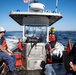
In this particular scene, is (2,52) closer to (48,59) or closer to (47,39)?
(48,59)

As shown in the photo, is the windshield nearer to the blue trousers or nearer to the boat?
the boat

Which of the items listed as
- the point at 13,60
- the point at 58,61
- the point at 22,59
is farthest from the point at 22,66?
the point at 13,60

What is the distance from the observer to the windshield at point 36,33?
7.81 metres

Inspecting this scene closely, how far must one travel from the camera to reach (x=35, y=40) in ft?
24.8

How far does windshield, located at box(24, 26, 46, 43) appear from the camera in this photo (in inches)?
308

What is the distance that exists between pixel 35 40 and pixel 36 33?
0.45 meters

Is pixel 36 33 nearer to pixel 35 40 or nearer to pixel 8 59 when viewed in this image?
pixel 35 40

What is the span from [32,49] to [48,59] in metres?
0.70

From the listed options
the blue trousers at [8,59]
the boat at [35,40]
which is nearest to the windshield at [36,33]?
the boat at [35,40]

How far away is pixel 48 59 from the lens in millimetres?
7242

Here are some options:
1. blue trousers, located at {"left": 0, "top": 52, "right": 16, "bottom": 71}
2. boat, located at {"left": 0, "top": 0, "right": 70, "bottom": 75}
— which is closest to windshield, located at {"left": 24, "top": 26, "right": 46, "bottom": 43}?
A: boat, located at {"left": 0, "top": 0, "right": 70, "bottom": 75}

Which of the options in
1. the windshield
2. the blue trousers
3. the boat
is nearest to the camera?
the blue trousers

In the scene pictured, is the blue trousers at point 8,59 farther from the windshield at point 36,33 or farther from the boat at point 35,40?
the windshield at point 36,33

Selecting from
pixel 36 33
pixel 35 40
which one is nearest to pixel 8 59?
pixel 35 40
